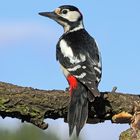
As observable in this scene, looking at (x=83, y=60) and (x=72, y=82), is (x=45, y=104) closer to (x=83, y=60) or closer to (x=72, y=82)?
(x=72, y=82)

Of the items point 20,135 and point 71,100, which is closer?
point 71,100

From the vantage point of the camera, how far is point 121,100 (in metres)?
6.61

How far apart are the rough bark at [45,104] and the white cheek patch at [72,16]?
193cm

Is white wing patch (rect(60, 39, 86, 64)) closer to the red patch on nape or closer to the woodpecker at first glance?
the woodpecker

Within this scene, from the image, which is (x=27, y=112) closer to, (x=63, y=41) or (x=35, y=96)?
(x=35, y=96)

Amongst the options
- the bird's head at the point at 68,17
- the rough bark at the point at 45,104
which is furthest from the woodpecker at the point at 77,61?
the rough bark at the point at 45,104

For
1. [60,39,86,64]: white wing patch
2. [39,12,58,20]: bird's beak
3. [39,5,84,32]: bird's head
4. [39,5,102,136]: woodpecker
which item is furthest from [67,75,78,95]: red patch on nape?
[39,12,58,20]: bird's beak

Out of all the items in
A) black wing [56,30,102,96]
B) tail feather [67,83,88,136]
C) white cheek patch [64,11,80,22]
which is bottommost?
tail feather [67,83,88,136]

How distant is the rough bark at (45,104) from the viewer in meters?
6.10

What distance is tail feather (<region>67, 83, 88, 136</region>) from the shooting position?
6.42 m

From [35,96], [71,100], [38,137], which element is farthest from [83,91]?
[38,137]

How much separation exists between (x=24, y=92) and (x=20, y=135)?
38.8 meters

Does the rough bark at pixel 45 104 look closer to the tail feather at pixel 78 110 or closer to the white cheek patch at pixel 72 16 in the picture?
the tail feather at pixel 78 110

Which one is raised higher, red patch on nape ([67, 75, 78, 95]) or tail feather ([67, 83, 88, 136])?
red patch on nape ([67, 75, 78, 95])
